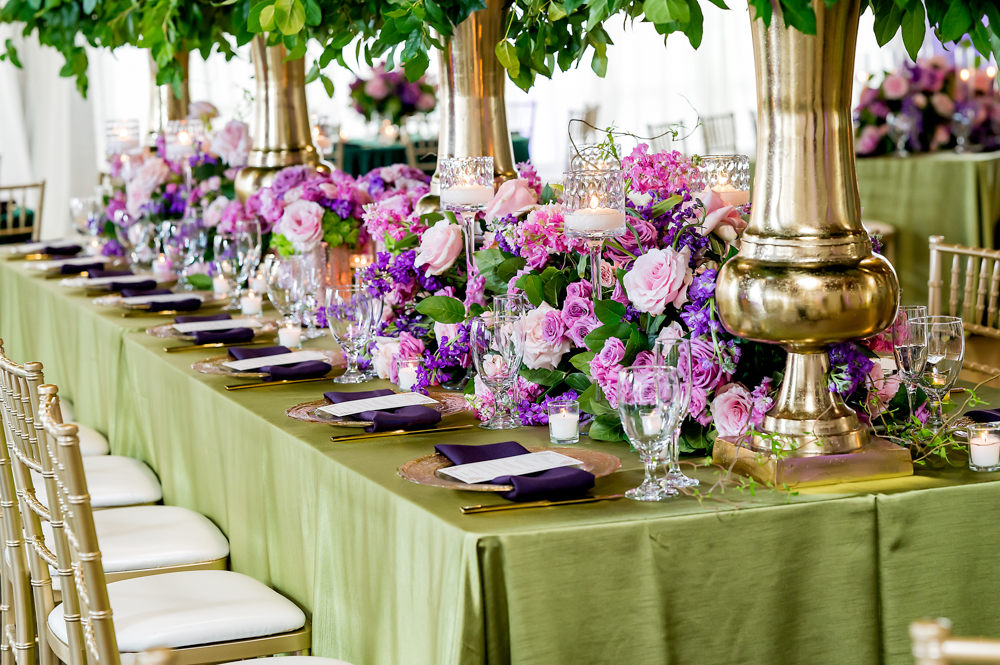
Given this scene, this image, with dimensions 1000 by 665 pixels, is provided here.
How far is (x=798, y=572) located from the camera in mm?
1449

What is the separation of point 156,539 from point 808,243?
4.49 feet

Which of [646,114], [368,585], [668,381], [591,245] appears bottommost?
[368,585]

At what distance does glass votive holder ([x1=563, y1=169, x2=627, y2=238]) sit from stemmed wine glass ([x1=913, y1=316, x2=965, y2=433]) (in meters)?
0.46

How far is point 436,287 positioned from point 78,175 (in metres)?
7.11

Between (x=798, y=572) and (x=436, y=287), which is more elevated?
(x=436, y=287)

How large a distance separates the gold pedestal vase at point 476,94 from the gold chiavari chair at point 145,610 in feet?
3.39

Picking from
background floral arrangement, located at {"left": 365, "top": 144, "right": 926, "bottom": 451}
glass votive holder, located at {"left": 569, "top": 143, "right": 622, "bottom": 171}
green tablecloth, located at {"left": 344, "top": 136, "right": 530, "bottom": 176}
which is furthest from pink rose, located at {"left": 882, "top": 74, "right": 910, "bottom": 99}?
glass votive holder, located at {"left": 569, "top": 143, "right": 622, "bottom": 171}

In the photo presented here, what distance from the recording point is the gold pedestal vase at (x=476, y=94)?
257 cm

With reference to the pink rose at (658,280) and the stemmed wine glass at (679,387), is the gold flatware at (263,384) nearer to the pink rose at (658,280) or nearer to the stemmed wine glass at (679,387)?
the pink rose at (658,280)

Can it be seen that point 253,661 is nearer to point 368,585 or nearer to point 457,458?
point 368,585

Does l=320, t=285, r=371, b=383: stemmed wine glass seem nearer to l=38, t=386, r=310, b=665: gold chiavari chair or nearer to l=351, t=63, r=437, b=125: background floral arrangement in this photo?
l=38, t=386, r=310, b=665: gold chiavari chair

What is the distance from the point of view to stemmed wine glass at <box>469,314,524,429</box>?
70.7 inches

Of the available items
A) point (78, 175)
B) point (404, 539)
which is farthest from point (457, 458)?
point (78, 175)

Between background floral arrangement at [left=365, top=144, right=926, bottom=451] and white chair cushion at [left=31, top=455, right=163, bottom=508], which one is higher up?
background floral arrangement at [left=365, top=144, right=926, bottom=451]
